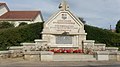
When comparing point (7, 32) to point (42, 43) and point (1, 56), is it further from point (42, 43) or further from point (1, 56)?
point (1, 56)

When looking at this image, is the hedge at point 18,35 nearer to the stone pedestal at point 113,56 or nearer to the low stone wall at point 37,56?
the low stone wall at point 37,56

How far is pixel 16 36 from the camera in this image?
25641 millimetres

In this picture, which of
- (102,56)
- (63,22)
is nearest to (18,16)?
(63,22)

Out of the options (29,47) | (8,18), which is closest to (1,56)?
(29,47)

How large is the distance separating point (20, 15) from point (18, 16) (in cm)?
116

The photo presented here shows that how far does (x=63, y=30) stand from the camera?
24.0 m

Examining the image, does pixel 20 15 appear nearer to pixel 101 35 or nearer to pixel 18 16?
pixel 18 16

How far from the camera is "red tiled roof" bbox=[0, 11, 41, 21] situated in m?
56.7

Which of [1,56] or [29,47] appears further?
[29,47]

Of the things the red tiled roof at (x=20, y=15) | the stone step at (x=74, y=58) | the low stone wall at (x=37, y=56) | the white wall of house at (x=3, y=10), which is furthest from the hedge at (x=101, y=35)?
the white wall of house at (x=3, y=10)

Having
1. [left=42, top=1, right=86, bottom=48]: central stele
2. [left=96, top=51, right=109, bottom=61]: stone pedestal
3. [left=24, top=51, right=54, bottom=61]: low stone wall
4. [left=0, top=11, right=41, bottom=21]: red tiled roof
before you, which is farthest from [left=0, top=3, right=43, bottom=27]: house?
[left=96, top=51, right=109, bottom=61]: stone pedestal

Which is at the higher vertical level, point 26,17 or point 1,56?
point 26,17

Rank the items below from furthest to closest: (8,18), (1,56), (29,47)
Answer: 1. (8,18)
2. (29,47)
3. (1,56)

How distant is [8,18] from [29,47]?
116ft
